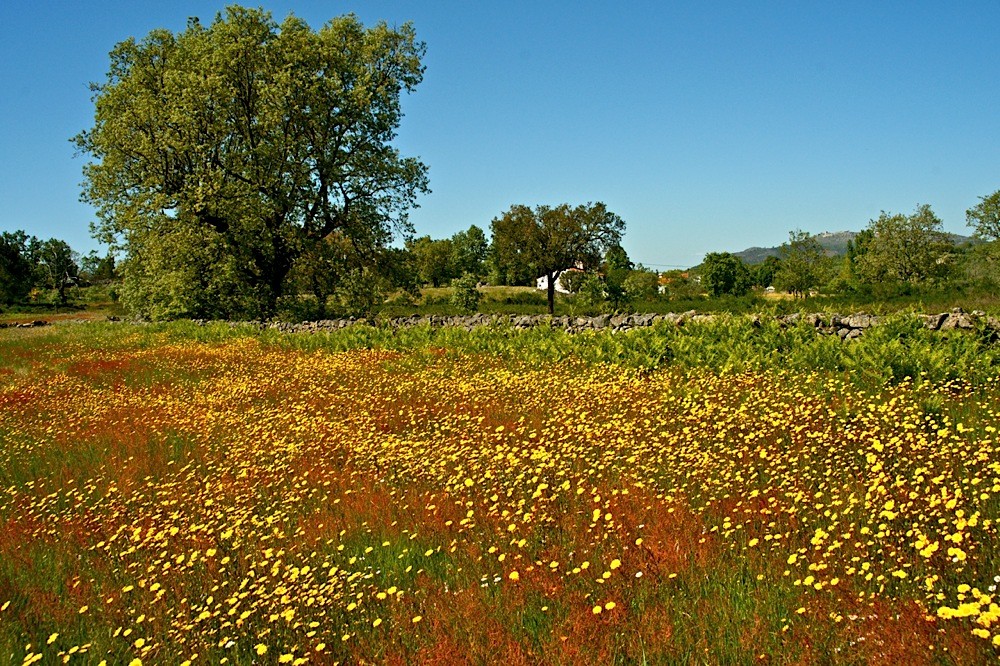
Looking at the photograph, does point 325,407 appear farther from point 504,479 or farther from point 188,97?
point 188,97

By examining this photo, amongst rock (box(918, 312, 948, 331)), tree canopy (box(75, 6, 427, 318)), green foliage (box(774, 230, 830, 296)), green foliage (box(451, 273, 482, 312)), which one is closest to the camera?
rock (box(918, 312, 948, 331))

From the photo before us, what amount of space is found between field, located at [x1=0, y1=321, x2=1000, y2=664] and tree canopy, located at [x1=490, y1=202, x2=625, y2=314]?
1854 inches

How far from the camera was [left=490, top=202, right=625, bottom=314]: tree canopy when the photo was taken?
57.3 metres

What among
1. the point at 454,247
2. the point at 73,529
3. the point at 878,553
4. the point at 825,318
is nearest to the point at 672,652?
the point at 878,553

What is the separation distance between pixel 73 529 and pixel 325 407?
182 inches

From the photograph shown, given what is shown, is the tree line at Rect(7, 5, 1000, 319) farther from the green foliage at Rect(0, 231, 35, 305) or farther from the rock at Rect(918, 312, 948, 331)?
the green foliage at Rect(0, 231, 35, 305)

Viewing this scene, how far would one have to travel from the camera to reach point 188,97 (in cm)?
2950

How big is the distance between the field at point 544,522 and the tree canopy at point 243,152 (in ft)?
73.0

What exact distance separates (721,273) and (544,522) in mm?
120332

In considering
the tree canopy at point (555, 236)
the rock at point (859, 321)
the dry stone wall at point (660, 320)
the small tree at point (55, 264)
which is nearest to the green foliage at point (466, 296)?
the tree canopy at point (555, 236)

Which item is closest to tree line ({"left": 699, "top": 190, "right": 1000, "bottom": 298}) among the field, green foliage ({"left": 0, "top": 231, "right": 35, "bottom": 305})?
the field

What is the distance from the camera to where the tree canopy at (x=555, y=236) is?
57.3 meters

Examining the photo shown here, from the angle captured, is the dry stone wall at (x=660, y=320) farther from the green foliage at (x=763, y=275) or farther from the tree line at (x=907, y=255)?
the green foliage at (x=763, y=275)

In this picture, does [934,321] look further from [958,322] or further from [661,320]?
[661,320]
